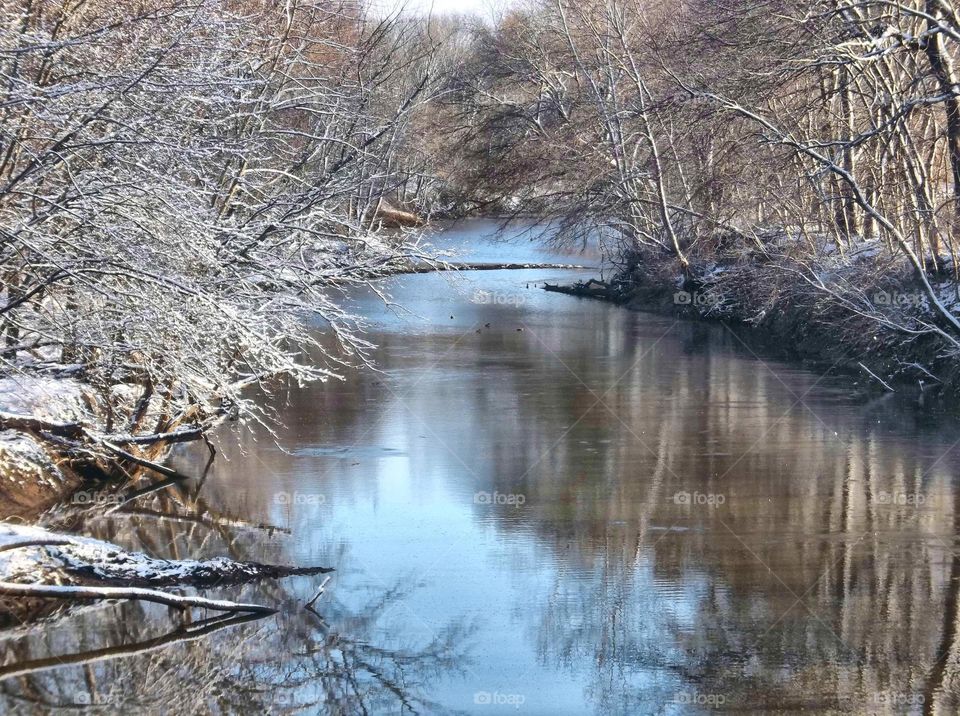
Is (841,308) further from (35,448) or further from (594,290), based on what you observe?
(594,290)

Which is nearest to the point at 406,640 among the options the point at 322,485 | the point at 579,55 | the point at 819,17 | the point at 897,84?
the point at 322,485

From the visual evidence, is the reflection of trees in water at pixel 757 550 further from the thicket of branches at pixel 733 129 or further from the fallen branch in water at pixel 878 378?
the thicket of branches at pixel 733 129

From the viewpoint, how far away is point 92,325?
8445mm

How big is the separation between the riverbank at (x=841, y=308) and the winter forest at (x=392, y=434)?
0.33 feet

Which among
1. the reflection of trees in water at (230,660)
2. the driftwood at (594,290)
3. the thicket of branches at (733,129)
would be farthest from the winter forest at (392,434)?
the driftwood at (594,290)

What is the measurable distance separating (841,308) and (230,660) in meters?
13.8

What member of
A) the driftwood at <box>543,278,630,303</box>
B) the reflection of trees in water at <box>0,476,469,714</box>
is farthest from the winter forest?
the driftwood at <box>543,278,630,303</box>

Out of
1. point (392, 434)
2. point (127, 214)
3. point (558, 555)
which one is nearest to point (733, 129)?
point (392, 434)

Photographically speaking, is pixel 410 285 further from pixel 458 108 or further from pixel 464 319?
pixel 464 319

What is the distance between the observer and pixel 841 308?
18344 mm

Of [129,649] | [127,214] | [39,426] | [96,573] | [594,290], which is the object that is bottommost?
[129,649]

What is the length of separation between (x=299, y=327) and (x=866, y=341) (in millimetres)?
9980

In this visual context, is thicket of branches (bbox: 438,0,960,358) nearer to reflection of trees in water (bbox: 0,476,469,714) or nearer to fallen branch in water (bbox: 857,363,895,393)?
fallen branch in water (bbox: 857,363,895,393)

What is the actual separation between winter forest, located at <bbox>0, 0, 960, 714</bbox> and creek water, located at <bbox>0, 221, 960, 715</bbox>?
0.03 metres
